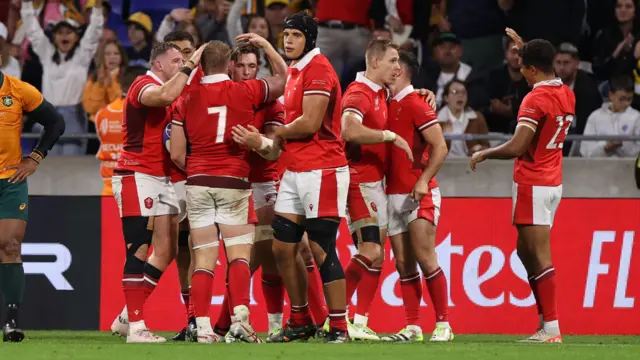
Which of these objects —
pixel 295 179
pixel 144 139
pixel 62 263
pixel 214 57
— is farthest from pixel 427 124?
pixel 62 263

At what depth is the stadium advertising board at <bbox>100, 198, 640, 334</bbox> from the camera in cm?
1205

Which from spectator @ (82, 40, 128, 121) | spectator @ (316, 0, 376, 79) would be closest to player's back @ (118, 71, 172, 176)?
spectator @ (82, 40, 128, 121)

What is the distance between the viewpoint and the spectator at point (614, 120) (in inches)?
551

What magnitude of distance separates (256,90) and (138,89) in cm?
88

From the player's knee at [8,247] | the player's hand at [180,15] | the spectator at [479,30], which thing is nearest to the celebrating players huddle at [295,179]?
the player's knee at [8,247]

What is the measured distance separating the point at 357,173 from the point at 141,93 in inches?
71.3

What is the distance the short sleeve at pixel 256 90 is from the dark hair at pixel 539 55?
2.10 meters

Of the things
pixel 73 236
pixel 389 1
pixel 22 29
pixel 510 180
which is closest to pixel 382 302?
pixel 510 180

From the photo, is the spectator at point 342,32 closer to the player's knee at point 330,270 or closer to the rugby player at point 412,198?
the rugby player at point 412,198

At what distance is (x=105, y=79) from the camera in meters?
15.0

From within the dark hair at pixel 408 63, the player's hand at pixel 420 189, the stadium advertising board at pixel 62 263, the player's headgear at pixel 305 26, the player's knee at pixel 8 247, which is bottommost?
the stadium advertising board at pixel 62 263

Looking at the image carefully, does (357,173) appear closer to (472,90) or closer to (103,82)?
(472,90)

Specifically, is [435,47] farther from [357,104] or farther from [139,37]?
[357,104]

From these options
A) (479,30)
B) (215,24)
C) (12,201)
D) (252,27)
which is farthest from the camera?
(215,24)
